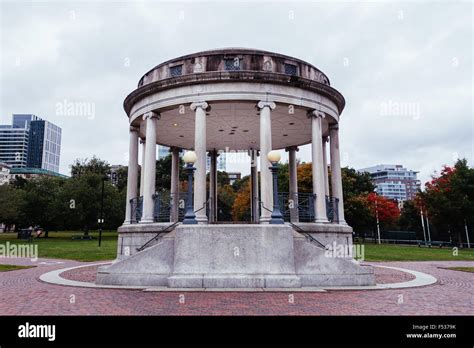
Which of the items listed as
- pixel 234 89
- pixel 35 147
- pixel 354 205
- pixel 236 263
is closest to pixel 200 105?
pixel 234 89

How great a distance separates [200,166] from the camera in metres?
17.3

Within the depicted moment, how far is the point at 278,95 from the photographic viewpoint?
18062 millimetres

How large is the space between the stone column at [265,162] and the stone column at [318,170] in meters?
2.79

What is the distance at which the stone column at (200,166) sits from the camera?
1678 cm

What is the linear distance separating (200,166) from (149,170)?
3.48 meters

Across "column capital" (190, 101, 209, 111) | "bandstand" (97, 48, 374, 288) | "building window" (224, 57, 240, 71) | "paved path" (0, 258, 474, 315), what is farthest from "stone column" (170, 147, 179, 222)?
"paved path" (0, 258, 474, 315)

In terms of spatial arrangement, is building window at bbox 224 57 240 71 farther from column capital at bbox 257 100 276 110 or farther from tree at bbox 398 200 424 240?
tree at bbox 398 200 424 240

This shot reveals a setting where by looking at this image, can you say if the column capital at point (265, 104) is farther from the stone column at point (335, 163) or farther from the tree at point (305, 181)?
the tree at point (305, 181)

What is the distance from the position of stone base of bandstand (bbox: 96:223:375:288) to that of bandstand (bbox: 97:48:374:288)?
4cm

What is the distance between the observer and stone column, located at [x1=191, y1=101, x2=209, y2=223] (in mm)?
16781

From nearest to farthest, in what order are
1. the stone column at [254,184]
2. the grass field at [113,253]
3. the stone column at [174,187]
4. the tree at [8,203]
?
the stone column at [174,187]
the stone column at [254,184]
the grass field at [113,253]
the tree at [8,203]

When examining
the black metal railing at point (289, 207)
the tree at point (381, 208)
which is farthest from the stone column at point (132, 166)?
the tree at point (381, 208)
